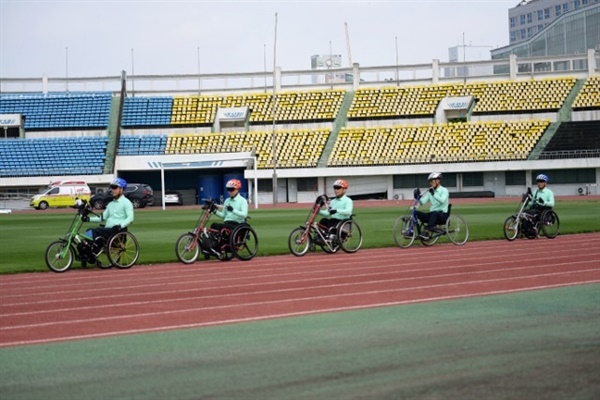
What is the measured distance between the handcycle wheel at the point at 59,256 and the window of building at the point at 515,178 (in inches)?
2036

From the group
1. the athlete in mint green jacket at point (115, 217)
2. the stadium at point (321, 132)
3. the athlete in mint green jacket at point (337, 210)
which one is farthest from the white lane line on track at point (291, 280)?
the stadium at point (321, 132)

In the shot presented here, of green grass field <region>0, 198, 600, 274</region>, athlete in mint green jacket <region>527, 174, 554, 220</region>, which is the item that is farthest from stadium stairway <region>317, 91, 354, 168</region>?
athlete in mint green jacket <region>527, 174, 554, 220</region>

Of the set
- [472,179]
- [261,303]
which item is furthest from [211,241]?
[472,179]

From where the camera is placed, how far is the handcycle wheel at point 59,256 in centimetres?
1866

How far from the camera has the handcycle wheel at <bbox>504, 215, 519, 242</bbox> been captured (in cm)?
2386

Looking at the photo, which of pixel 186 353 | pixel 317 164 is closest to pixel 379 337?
pixel 186 353

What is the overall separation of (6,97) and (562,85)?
1608 inches

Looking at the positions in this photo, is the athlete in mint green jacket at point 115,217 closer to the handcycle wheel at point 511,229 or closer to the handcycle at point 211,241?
the handcycle at point 211,241

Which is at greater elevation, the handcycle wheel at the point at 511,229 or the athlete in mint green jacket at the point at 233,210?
the athlete in mint green jacket at the point at 233,210

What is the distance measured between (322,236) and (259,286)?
6349 mm

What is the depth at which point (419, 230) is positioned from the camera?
74.7ft

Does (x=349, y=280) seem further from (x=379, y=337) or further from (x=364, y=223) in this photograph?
(x=364, y=223)

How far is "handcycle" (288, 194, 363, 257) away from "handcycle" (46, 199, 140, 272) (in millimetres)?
3556

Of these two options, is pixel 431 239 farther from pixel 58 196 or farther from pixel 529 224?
pixel 58 196
